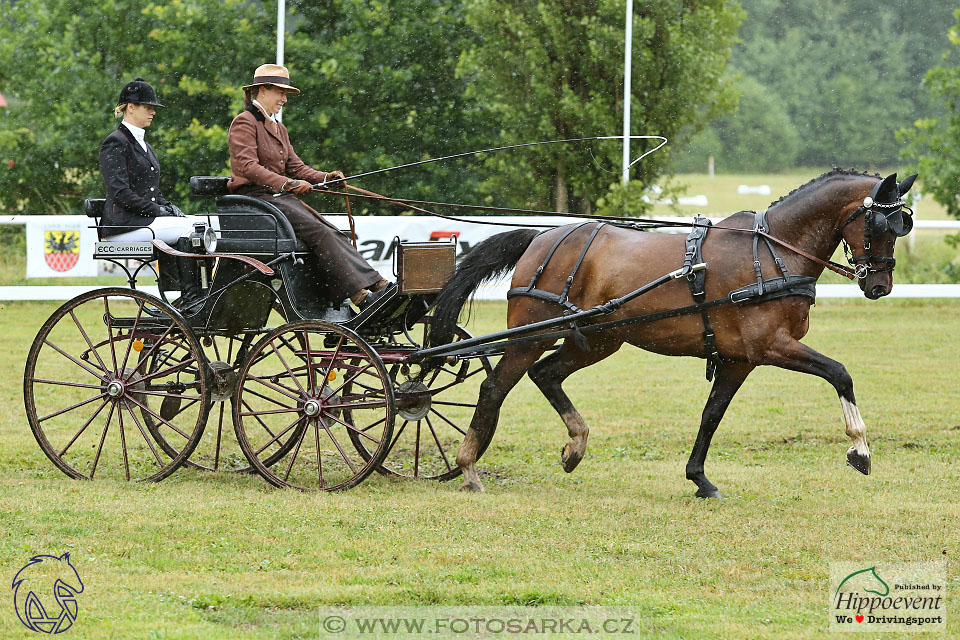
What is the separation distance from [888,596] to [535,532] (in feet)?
5.50

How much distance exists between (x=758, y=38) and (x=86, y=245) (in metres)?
37.0

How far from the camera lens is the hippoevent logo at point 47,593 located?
436cm

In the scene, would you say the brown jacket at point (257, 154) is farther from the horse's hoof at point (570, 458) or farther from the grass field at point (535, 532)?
the horse's hoof at point (570, 458)

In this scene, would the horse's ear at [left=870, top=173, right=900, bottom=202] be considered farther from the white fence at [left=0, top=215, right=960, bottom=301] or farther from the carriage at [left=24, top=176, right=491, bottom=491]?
the white fence at [left=0, top=215, right=960, bottom=301]

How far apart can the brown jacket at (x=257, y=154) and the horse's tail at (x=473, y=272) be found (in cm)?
97

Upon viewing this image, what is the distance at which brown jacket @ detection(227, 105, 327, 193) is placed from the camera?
22.0 ft

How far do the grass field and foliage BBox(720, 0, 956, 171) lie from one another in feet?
119

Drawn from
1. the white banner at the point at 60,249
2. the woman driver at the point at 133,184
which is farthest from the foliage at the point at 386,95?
the woman driver at the point at 133,184

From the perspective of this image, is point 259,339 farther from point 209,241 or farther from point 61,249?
point 61,249

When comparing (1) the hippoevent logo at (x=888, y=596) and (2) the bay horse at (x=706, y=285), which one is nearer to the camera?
(1) the hippoevent logo at (x=888, y=596)

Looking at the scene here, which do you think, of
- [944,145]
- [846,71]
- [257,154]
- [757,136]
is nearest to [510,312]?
[257,154]

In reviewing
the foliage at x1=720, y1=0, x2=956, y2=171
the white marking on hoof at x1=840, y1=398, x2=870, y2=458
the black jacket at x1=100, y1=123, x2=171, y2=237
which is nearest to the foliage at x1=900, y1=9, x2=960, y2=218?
the white marking on hoof at x1=840, y1=398, x2=870, y2=458

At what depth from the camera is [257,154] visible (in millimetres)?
6906

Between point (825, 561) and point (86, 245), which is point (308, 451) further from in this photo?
point (86, 245)
